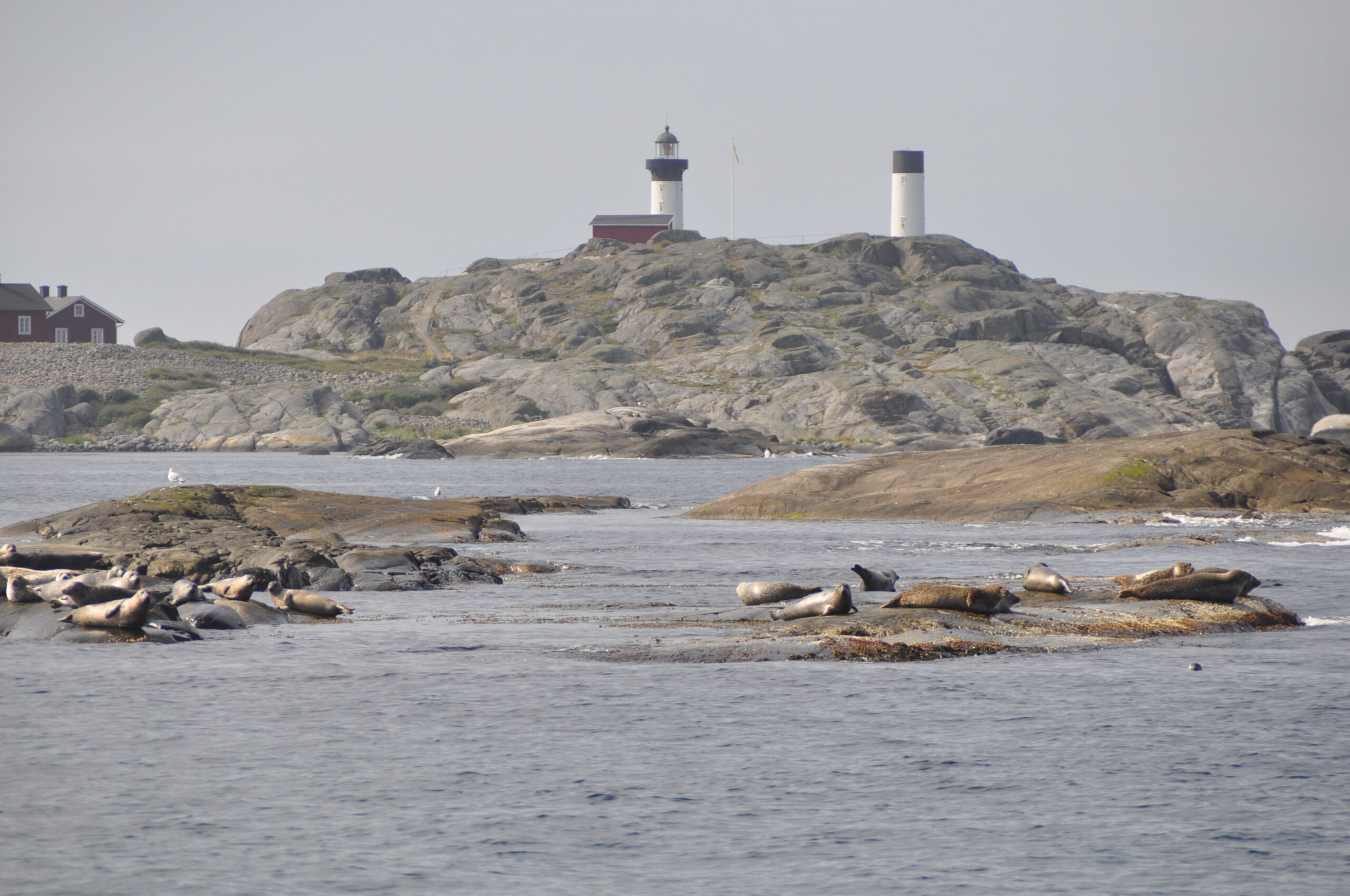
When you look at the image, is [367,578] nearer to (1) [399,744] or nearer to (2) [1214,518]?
(1) [399,744]

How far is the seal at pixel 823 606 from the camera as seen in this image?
2039 centimetres

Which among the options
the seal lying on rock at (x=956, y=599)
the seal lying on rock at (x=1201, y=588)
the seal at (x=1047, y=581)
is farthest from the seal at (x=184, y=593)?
the seal lying on rock at (x=1201, y=588)

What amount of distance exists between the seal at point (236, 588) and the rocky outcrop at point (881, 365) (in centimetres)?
11242

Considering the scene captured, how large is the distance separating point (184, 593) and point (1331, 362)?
632 ft

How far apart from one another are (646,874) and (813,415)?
146m

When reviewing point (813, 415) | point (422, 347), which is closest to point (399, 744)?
point (813, 415)

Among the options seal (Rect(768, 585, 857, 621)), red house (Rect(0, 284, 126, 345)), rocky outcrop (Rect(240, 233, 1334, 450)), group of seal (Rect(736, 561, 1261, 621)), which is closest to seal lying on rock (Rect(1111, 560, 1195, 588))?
group of seal (Rect(736, 561, 1261, 621))

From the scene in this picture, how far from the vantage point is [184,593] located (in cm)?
2317

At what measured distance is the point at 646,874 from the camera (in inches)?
404

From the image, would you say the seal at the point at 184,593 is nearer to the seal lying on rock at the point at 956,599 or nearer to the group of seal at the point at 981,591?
the group of seal at the point at 981,591

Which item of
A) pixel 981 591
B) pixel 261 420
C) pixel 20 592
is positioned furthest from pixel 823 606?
pixel 261 420

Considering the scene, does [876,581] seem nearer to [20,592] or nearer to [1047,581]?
[1047,581]

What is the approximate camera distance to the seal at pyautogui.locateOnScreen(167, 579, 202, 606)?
75.7ft

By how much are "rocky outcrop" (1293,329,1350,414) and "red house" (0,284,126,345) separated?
157904 millimetres
